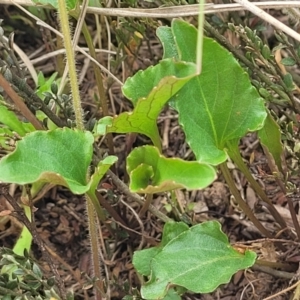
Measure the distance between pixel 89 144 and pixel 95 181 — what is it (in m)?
0.05

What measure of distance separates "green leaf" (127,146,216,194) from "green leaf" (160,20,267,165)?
0.26 ft

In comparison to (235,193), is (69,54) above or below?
above

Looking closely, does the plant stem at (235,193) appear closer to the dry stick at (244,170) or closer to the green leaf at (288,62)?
the dry stick at (244,170)

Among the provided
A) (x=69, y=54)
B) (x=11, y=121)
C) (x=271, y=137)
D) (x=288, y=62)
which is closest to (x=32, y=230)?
(x=11, y=121)

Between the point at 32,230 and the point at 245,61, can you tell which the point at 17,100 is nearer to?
the point at 32,230

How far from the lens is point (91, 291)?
3.51 feet

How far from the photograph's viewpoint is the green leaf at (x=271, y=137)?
88cm

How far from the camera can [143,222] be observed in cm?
111

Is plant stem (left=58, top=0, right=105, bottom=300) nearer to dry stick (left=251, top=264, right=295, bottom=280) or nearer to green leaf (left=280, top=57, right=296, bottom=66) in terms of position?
dry stick (left=251, top=264, right=295, bottom=280)

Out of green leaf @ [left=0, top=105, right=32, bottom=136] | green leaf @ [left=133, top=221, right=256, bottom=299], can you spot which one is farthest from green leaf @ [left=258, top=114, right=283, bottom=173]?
green leaf @ [left=0, top=105, right=32, bottom=136]

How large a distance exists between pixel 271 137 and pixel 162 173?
257 mm

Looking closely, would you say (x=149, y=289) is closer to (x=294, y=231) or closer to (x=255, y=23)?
(x=294, y=231)

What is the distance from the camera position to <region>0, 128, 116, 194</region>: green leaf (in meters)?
0.66

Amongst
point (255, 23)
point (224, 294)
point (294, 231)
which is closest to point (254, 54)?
point (255, 23)
